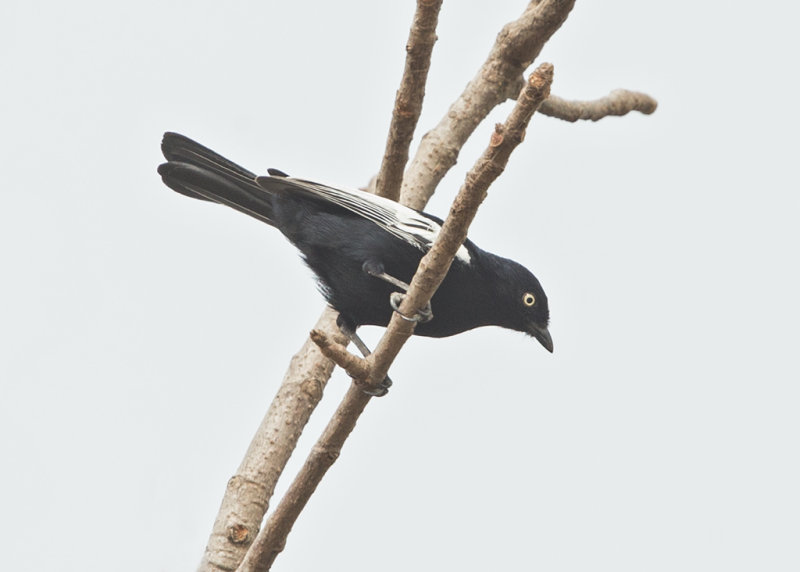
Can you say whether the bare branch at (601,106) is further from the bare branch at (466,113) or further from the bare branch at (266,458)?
the bare branch at (266,458)

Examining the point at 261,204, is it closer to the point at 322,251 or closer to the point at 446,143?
the point at 322,251

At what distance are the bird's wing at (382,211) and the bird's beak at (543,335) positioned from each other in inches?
33.7

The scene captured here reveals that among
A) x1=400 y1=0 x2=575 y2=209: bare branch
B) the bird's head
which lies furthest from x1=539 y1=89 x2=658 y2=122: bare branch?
the bird's head

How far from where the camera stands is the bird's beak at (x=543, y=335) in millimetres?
6199

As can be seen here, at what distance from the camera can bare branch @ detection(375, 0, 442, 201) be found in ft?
15.9

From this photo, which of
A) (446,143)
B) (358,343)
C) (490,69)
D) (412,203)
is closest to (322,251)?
(358,343)

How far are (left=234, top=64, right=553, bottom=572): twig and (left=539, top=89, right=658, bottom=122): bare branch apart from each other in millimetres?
3617

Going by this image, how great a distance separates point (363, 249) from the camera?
17.7ft

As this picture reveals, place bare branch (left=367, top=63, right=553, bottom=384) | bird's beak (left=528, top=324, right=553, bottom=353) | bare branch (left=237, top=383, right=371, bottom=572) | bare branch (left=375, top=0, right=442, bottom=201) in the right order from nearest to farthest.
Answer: bare branch (left=367, top=63, right=553, bottom=384), bare branch (left=237, top=383, right=371, bottom=572), bare branch (left=375, top=0, right=442, bottom=201), bird's beak (left=528, top=324, right=553, bottom=353)

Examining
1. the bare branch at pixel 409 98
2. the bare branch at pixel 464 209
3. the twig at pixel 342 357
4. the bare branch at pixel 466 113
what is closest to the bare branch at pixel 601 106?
the bare branch at pixel 466 113

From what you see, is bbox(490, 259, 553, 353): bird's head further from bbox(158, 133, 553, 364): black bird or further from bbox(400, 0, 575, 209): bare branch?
bbox(400, 0, 575, 209): bare branch

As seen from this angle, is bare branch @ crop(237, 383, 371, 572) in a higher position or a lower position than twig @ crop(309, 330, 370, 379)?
lower

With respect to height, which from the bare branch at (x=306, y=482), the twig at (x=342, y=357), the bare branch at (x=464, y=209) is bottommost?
the bare branch at (x=306, y=482)

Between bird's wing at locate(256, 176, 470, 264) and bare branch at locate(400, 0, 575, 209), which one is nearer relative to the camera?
bird's wing at locate(256, 176, 470, 264)
